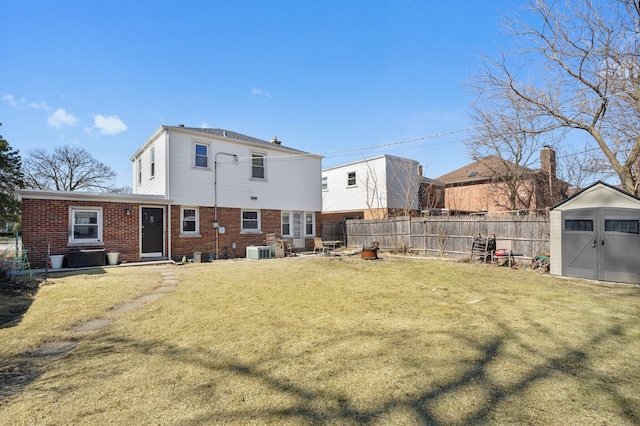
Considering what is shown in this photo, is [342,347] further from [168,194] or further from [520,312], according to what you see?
[168,194]

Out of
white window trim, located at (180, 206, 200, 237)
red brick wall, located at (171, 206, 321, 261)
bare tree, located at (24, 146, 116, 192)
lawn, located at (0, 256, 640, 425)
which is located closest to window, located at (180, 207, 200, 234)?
white window trim, located at (180, 206, 200, 237)

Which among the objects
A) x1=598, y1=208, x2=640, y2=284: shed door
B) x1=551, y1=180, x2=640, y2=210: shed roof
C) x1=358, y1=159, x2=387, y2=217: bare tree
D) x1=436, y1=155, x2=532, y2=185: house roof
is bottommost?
x1=598, y1=208, x2=640, y2=284: shed door

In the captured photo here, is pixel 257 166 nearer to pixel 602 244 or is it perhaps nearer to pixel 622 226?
pixel 602 244

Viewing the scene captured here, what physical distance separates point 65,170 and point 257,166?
1121 inches

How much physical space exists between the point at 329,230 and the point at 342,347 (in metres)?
16.5

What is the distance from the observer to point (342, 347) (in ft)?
13.1

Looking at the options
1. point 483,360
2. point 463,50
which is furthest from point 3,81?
point 483,360

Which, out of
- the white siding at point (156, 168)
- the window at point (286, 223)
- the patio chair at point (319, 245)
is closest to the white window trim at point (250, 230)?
the window at point (286, 223)

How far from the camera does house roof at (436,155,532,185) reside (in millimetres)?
21869

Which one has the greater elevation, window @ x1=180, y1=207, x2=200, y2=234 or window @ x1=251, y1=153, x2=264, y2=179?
window @ x1=251, y1=153, x2=264, y2=179

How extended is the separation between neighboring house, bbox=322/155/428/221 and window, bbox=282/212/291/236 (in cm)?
657

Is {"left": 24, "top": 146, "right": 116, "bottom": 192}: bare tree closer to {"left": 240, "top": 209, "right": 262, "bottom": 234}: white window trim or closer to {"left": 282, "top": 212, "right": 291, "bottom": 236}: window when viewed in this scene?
{"left": 240, "top": 209, "right": 262, "bottom": 234}: white window trim

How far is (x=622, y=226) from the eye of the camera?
8555 mm

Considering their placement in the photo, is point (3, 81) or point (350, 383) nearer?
point (350, 383)
